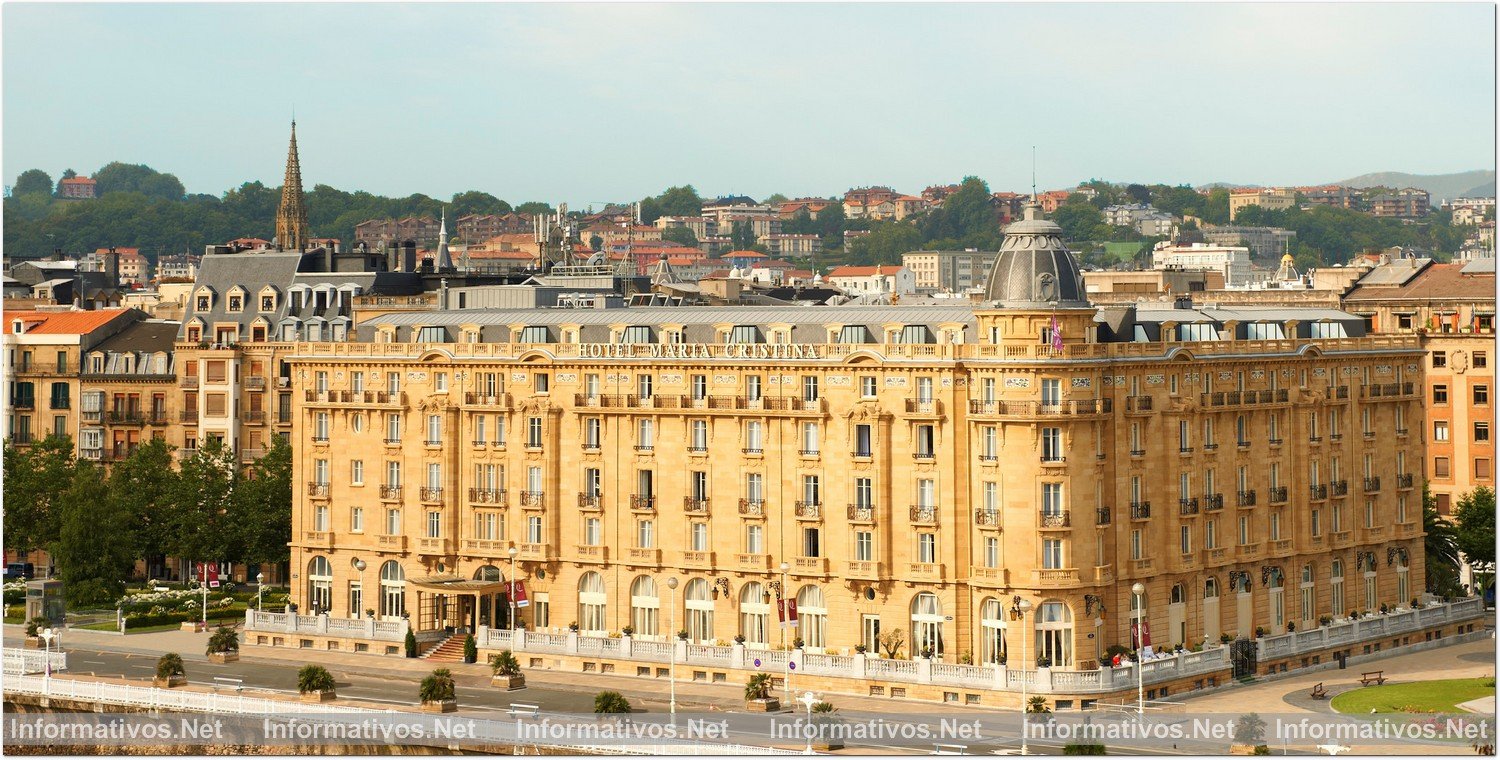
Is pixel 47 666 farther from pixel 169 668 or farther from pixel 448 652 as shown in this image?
pixel 448 652

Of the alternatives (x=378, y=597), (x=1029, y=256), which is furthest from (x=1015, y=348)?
(x=378, y=597)

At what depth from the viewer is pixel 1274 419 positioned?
441 ft

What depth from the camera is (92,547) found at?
154875 millimetres

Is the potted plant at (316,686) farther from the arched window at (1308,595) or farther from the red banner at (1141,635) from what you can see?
the arched window at (1308,595)

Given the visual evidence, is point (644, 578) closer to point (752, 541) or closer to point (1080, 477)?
point (752, 541)

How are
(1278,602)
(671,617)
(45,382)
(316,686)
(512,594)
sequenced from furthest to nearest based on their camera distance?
(45,382)
(512,594)
(1278,602)
(671,617)
(316,686)

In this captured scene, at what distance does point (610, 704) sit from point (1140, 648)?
24189 mm

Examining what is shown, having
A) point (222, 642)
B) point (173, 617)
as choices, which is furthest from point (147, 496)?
point (222, 642)

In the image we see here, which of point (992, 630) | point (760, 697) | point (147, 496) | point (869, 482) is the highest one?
point (869, 482)

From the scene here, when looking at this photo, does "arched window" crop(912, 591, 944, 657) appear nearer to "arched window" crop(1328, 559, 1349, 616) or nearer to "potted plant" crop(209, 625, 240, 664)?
"arched window" crop(1328, 559, 1349, 616)

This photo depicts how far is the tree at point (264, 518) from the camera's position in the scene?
160m

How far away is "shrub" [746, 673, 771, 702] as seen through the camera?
381ft

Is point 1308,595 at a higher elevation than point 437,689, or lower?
higher

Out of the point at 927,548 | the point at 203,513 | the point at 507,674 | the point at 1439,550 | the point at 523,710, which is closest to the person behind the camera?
the point at 523,710
